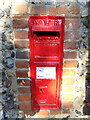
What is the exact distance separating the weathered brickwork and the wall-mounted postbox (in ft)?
0.14

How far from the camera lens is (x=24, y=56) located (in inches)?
39.9

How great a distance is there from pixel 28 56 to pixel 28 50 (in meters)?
0.05

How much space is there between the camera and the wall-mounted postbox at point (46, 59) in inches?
36.6

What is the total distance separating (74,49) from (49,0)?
445mm

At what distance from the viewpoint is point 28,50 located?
3.28 ft

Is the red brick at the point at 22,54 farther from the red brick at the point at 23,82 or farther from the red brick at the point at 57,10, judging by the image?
the red brick at the point at 57,10

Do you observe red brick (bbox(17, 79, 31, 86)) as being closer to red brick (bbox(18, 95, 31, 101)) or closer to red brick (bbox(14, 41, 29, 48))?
red brick (bbox(18, 95, 31, 101))

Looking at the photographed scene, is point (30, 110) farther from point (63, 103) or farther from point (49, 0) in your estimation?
point (49, 0)

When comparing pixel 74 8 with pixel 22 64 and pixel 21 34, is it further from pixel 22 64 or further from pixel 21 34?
pixel 22 64

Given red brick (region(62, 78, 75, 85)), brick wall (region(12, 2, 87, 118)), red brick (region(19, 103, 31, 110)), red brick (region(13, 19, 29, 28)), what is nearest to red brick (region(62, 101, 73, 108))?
brick wall (region(12, 2, 87, 118))

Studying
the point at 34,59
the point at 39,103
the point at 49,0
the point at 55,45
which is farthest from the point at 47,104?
the point at 49,0

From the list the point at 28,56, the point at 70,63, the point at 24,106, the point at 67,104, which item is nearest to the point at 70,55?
the point at 70,63

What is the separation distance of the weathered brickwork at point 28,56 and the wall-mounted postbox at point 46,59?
0.14ft

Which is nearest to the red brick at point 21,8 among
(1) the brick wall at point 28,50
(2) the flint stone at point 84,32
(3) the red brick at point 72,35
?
(1) the brick wall at point 28,50
